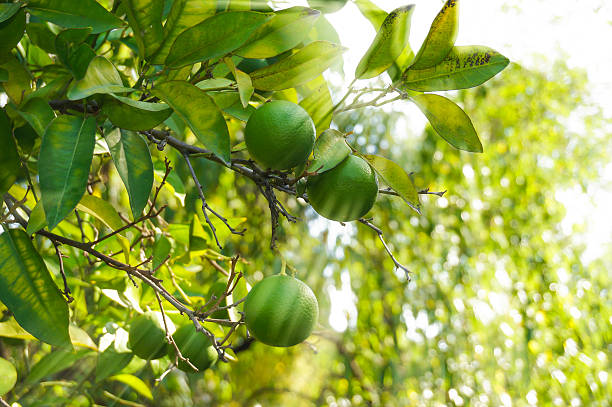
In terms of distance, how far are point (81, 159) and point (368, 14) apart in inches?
15.9

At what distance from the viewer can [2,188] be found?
56 centimetres

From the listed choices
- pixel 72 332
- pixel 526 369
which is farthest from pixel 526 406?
pixel 72 332

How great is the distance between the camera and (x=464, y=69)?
583 mm

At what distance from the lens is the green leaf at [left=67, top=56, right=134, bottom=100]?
44 centimetres

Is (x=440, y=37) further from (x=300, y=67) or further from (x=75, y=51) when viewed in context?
(x=75, y=51)

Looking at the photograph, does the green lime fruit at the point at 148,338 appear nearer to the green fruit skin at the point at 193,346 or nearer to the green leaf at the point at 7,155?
the green fruit skin at the point at 193,346

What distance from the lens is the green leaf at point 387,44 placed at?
22.3 inches

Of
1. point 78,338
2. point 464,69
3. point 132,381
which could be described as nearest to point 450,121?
point 464,69

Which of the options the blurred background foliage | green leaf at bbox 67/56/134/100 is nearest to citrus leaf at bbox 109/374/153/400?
green leaf at bbox 67/56/134/100

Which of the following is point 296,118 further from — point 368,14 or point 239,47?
point 368,14

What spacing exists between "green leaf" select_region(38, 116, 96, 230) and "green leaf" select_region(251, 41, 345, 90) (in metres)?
0.20

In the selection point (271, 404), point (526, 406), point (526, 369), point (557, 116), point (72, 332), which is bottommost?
point (271, 404)

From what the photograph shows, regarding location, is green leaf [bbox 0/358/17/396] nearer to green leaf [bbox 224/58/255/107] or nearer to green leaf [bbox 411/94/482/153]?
green leaf [bbox 224/58/255/107]

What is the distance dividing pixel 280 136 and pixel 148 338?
0.42 meters
